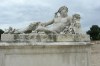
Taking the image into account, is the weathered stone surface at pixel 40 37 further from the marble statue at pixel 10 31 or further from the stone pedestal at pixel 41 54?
the marble statue at pixel 10 31

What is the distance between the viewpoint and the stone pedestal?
8742mm

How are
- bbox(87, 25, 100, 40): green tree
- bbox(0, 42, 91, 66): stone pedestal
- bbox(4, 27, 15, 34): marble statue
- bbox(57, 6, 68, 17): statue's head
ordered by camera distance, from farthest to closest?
bbox(87, 25, 100, 40): green tree, bbox(57, 6, 68, 17): statue's head, bbox(4, 27, 15, 34): marble statue, bbox(0, 42, 91, 66): stone pedestal

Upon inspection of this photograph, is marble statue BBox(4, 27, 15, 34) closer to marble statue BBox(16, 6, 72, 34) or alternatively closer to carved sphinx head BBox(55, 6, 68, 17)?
marble statue BBox(16, 6, 72, 34)

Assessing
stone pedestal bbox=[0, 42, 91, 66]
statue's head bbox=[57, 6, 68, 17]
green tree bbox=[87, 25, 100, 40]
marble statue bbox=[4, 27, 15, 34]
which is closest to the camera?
stone pedestal bbox=[0, 42, 91, 66]

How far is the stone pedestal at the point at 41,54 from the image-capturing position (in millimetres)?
8742

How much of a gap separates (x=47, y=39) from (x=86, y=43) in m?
1.02

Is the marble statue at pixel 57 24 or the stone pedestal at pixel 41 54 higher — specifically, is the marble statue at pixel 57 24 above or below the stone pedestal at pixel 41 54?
above

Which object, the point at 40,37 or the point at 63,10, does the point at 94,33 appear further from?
the point at 40,37

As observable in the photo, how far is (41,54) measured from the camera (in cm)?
→ 879

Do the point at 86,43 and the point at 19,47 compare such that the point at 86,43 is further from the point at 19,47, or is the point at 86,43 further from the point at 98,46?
the point at 98,46

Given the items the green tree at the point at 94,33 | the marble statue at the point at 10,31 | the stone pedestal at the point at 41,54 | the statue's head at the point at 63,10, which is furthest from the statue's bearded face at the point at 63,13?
the green tree at the point at 94,33

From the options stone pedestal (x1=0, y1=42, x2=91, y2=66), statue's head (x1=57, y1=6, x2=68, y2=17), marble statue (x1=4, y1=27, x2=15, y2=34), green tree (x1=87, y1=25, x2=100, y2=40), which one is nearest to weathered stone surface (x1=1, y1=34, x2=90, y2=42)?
stone pedestal (x1=0, y1=42, x2=91, y2=66)

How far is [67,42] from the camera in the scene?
875 cm

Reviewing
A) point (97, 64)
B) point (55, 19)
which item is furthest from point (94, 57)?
point (55, 19)
